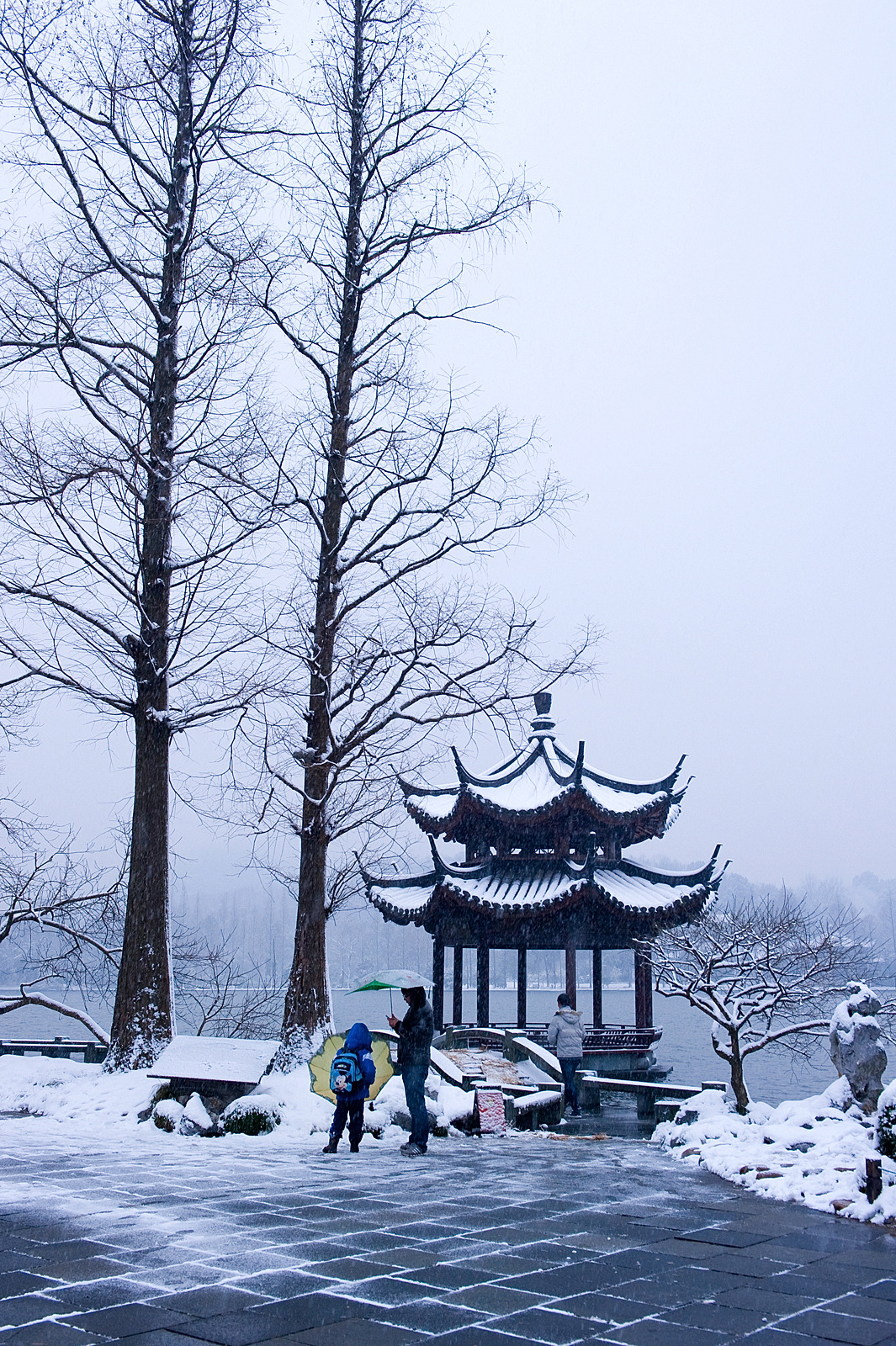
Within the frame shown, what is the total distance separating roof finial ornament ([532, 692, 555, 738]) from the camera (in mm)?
23109

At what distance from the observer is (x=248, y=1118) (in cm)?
980

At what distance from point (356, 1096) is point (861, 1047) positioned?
398 cm

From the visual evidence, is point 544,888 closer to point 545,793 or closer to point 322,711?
point 545,793

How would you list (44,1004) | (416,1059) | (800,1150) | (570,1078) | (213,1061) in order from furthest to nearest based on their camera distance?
(570,1078), (44,1004), (213,1061), (416,1059), (800,1150)

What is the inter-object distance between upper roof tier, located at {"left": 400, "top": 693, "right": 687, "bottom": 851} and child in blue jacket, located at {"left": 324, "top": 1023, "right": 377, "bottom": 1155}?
1068cm

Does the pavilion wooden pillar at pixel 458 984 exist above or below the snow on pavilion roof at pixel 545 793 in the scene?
below

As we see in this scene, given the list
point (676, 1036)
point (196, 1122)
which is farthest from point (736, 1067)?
point (676, 1036)

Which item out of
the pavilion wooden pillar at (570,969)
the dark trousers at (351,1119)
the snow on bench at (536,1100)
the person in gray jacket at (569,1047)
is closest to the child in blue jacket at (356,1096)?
the dark trousers at (351,1119)

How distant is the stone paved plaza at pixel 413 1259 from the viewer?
385 cm

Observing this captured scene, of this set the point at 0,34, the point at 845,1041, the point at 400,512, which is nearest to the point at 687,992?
the point at 845,1041

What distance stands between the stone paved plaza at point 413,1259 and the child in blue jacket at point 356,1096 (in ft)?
2.56

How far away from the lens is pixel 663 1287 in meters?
4.48

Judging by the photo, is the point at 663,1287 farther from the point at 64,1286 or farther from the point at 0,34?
the point at 0,34

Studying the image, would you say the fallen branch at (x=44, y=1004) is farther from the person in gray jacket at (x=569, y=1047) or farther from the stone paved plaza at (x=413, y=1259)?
the person in gray jacket at (x=569, y=1047)
